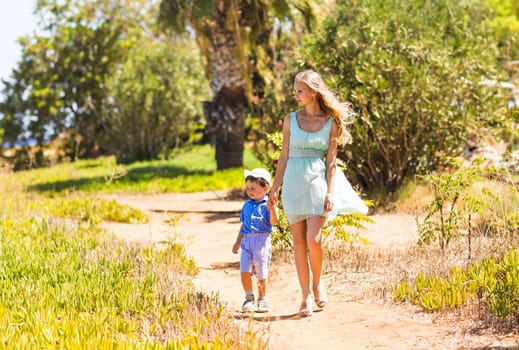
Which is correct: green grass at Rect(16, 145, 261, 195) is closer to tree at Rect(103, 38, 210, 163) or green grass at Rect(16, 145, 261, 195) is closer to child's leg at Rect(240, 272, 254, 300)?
tree at Rect(103, 38, 210, 163)

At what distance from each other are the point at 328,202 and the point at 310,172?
285mm

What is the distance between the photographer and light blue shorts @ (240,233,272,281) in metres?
5.73

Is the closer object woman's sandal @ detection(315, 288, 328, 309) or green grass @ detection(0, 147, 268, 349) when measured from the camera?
green grass @ detection(0, 147, 268, 349)

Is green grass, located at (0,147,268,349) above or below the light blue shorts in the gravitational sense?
A: below

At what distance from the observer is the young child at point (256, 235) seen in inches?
226

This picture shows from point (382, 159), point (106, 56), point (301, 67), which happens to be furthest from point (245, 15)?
point (106, 56)

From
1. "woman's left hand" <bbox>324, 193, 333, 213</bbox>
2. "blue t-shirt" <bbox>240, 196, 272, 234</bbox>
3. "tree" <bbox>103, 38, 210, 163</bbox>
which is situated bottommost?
"blue t-shirt" <bbox>240, 196, 272, 234</bbox>

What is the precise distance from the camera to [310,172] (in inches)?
220

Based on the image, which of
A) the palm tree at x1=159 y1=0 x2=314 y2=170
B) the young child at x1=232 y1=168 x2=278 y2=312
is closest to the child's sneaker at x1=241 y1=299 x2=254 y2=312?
the young child at x1=232 y1=168 x2=278 y2=312

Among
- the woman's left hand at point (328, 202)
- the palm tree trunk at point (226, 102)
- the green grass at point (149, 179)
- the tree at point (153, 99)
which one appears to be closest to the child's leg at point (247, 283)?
the woman's left hand at point (328, 202)

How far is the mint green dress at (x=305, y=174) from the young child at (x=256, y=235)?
219 millimetres

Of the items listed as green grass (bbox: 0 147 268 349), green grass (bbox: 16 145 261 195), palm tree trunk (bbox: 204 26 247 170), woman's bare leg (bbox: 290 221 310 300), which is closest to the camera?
green grass (bbox: 0 147 268 349)

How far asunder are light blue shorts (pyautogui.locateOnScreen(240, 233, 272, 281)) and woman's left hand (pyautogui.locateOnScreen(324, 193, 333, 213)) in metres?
0.59

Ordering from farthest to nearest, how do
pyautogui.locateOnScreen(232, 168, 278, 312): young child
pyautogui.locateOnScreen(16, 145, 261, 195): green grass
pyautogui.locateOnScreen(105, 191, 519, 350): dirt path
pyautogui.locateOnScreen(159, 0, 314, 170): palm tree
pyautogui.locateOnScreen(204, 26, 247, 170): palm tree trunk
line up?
pyautogui.locateOnScreen(204, 26, 247, 170): palm tree trunk
pyautogui.locateOnScreen(159, 0, 314, 170): palm tree
pyautogui.locateOnScreen(16, 145, 261, 195): green grass
pyautogui.locateOnScreen(232, 168, 278, 312): young child
pyautogui.locateOnScreen(105, 191, 519, 350): dirt path
